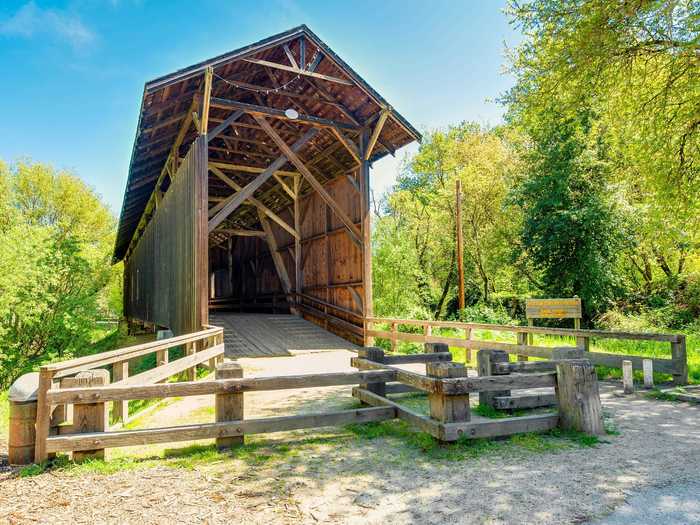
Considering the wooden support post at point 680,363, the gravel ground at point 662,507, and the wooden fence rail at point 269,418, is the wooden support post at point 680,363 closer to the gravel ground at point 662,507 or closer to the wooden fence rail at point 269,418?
the wooden fence rail at point 269,418

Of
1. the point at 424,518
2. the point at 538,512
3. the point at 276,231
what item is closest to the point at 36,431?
the point at 424,518

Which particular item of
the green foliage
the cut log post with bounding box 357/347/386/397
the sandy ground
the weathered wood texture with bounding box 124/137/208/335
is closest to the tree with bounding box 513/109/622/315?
the weathered wood texture with bounding box 124/137/208/335

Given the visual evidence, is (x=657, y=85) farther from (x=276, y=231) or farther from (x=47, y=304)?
(x=47, y=304)

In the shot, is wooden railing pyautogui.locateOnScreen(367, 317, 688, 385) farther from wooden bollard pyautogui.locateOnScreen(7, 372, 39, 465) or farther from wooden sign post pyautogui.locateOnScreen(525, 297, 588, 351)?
wooden bollard pyautogui.locateOnScreen(7, 372, 39, 465)

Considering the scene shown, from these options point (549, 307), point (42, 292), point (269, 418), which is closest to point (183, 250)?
point (269, 418)

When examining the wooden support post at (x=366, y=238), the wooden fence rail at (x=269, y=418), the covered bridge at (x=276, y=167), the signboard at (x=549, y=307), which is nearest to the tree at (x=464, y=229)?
the covered bridge at (x=276, y=167)

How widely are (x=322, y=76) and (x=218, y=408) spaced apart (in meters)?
8.44

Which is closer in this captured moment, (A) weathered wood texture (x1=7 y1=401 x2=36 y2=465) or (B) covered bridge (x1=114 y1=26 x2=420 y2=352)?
(A) weathered wood texture (x1=7 y1=401 x2=36 y2=465)

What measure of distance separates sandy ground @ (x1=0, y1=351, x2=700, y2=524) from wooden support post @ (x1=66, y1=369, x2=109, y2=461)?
28cm

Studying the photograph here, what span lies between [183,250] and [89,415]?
7542 mm

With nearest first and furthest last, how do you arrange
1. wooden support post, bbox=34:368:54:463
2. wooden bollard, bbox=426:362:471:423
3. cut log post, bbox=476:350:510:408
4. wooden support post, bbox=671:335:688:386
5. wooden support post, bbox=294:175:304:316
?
wooden support post, bbox=34:368:54:463
wooden bollard, bbox=426:362:471:423
cut log post, bbox=476:350:510:408
wooden support post, bbox=671:335:688:386
wooden support post, bbox=294:175:304:316

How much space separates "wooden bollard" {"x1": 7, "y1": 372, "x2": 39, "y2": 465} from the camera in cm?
372

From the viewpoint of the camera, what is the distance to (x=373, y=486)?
3.24 m

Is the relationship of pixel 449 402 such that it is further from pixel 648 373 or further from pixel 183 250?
pixel 183 250
